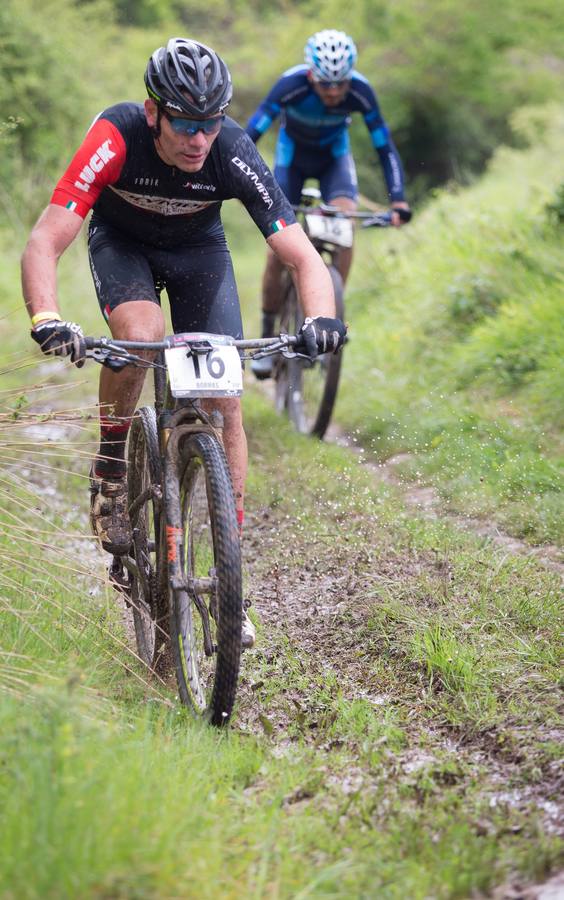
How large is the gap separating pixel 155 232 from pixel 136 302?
43 centimetres

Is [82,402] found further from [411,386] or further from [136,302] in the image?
[136,302]

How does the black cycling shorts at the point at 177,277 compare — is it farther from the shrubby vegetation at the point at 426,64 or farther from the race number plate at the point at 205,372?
the shrubby vegetation at the point at 426,64

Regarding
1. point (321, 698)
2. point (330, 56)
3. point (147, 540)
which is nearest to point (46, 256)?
point (147, 540)

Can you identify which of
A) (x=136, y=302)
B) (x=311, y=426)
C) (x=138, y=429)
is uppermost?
(x=136, y=302)

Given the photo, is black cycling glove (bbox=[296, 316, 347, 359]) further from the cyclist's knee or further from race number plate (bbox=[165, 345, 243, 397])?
the cyclist's knee

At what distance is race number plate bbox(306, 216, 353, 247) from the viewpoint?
7016mm

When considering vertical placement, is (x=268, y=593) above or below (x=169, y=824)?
below

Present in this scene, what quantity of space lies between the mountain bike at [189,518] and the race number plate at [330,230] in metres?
3.42

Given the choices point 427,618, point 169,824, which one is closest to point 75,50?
point 427,618

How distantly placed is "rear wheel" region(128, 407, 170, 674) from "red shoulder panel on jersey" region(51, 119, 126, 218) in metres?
0.82

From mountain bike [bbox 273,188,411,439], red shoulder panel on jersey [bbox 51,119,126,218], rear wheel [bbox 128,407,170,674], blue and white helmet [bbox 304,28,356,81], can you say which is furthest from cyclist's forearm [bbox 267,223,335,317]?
blue and white helmet [bbox 304,28,356,81]

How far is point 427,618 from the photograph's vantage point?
4.00 meters

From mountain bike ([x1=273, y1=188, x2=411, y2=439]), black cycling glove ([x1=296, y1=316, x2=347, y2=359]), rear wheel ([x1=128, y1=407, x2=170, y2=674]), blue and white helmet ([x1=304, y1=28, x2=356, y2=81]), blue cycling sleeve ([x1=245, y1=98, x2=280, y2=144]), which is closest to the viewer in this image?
black cycling glove ([x1=296, y1=316, x2=347, y2=359])

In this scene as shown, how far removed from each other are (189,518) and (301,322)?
3.69 m
